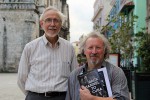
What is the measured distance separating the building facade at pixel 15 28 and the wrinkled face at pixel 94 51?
39472 mm

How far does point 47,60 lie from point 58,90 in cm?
39

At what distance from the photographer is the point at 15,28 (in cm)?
4475

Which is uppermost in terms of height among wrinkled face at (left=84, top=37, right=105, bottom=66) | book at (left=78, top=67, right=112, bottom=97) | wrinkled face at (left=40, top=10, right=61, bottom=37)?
wrinkled face at (left=40, top=10, right=61, bottom=37)

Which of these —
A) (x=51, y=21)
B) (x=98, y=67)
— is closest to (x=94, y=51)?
(x=98, y=67)

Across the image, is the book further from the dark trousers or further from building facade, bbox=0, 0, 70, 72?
building facade, bbox=0, 0, 70, 72

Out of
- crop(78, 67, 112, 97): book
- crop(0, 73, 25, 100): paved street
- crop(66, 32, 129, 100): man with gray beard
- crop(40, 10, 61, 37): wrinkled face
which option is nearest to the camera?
crop(78, 67, 112, 97): book

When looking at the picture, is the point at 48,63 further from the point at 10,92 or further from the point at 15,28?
the point at 15,28

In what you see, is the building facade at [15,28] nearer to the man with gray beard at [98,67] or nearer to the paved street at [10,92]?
the paved street at [10,92]

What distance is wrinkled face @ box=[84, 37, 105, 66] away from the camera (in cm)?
438

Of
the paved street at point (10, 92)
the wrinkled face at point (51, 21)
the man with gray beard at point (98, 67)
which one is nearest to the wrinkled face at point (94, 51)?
the man with gray beard at point (98, 67)

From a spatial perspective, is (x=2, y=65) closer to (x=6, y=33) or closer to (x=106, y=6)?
(x=6, y=33)

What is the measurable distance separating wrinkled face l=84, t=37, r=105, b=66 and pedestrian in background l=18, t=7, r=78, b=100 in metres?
0.84

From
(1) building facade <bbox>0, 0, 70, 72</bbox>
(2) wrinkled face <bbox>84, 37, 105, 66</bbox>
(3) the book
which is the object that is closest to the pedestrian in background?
(2) wrinkled face <bbox>84, 37, 105, 66</bbox>

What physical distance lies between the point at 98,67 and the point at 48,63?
1010 millimetres
